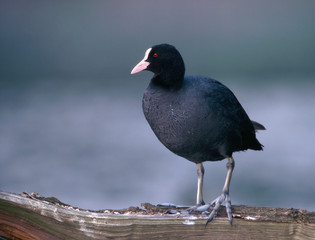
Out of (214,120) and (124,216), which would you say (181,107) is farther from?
(124,216)

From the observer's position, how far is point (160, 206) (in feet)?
9.93

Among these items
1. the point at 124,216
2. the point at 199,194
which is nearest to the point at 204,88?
the point at 199,194

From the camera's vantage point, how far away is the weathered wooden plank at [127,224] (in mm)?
1893

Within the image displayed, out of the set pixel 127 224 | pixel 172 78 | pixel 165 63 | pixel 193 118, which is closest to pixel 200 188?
pixel 193 118

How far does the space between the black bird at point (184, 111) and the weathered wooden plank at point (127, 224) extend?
0.56 m

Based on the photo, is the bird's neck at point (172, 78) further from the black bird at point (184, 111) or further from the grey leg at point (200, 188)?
the grey leg at point (200, 188)

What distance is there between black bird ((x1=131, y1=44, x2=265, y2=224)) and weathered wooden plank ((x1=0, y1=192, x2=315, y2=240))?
562 mm

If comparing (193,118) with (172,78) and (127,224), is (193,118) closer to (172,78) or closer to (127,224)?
(172,78)

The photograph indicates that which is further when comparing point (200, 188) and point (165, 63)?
point (200, 188)

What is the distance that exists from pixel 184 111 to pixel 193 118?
7cm

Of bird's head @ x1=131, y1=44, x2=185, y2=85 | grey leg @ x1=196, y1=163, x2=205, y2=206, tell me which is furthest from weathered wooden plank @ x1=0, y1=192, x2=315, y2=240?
bird's head @ x1=131, y1=44, x2=185, y2=85

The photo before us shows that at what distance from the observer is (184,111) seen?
2982mm

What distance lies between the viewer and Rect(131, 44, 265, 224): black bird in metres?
2.99

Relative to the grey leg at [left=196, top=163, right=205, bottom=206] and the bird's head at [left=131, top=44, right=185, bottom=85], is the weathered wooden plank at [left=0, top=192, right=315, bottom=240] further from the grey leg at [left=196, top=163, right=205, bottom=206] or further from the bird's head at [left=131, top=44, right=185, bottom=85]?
the bird's head at [left=131, top=44, right=185, bottom=85]
